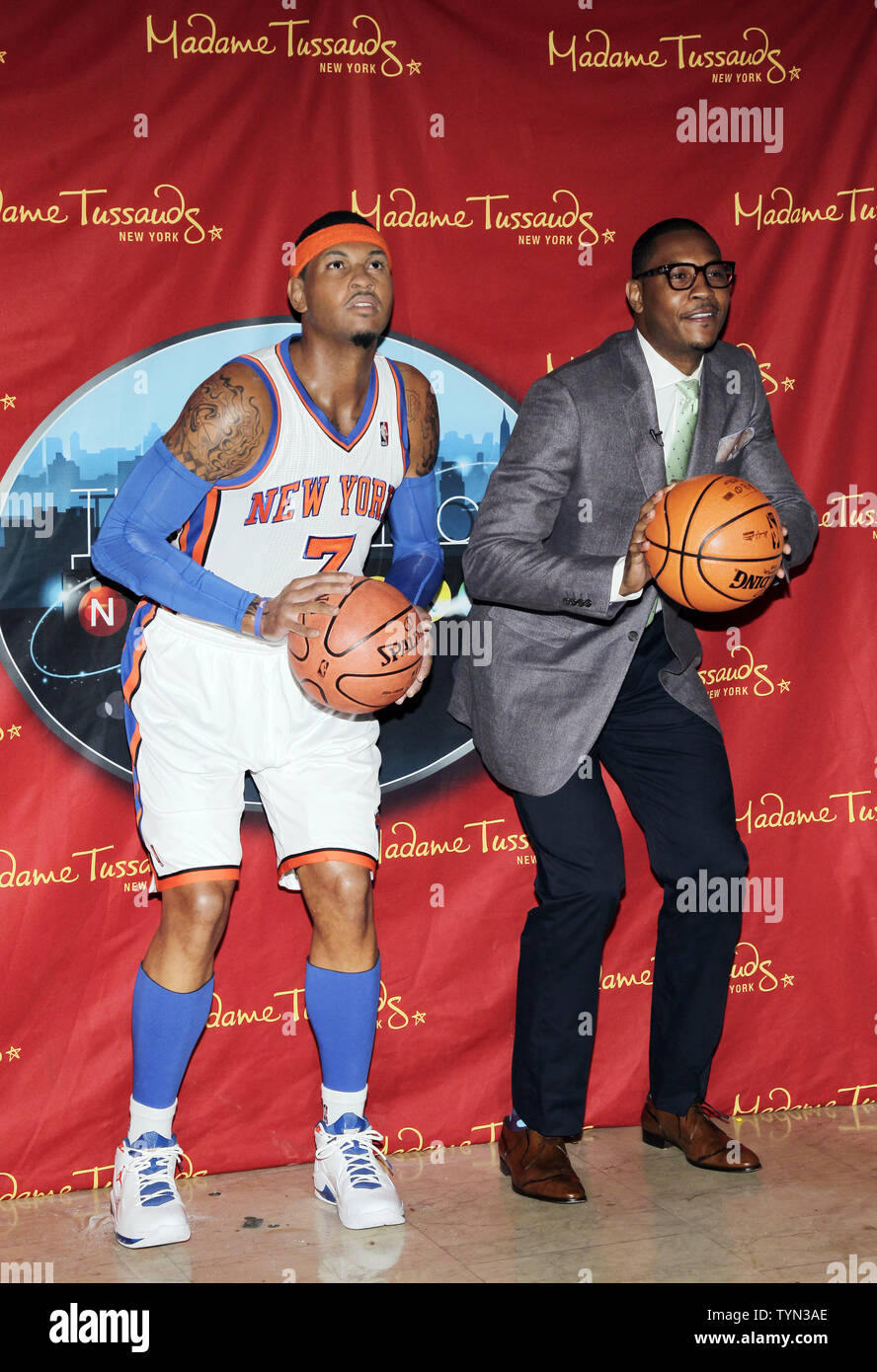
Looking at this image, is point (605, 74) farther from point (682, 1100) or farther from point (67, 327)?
point (682, 1100)

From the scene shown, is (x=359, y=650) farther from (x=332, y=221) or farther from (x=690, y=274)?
(x=690, y=274)

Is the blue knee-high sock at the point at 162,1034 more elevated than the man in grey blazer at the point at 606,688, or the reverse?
the man in grey blazer at the point at 606,688

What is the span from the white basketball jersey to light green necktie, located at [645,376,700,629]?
0.70 metres

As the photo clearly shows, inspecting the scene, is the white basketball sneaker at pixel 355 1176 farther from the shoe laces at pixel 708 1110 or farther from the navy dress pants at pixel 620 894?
the shoe laces at pixel 708 1110

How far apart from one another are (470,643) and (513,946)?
0.87m

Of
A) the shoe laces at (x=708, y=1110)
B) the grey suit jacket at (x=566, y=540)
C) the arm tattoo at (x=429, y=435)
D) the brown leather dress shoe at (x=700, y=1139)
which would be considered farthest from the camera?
the shoe laces at (x=708, y=1110)

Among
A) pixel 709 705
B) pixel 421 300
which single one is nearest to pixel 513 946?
pixel 709 705

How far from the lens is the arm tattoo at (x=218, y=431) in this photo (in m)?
3.22

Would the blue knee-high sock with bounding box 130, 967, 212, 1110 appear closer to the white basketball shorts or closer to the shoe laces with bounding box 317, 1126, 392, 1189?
the white basketball shorts

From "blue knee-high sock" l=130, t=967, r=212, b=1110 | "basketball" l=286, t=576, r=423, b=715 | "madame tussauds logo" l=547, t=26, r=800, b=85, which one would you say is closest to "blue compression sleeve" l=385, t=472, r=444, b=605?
"basketball" l=286, t=576, r=423, b=715

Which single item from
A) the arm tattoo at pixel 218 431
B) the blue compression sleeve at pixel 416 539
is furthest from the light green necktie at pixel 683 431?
the arm tattoo at pixel 218 431

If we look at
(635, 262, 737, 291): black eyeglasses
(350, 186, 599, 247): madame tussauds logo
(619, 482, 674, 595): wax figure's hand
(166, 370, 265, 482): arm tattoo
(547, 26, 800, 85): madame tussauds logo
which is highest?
(547, 26, 800, 85): madame tussauds logo

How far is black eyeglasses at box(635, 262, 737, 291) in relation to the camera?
3467 mm

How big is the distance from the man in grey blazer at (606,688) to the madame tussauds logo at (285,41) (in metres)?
0.83
